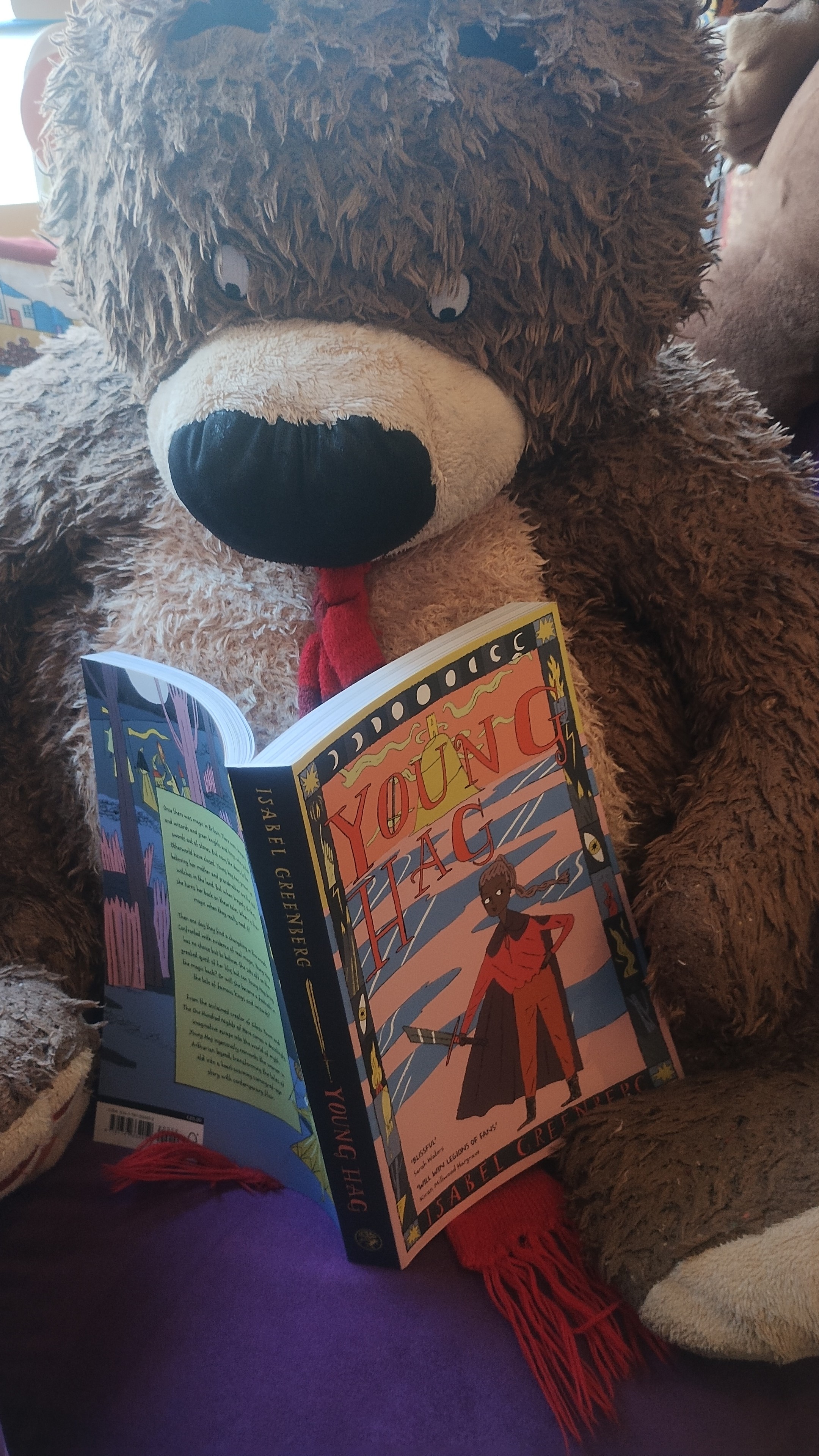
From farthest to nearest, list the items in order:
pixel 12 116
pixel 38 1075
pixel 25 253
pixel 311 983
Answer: pixel 12 116, pixel 25 253, pixel 38 1075, pixel 311 983

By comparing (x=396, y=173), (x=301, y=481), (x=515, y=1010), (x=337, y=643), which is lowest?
(x=515, y=1010)

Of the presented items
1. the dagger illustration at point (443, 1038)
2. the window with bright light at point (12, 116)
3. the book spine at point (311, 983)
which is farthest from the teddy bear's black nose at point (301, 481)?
the window with bright light at point (12, 116)

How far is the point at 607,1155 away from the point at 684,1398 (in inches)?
4.4

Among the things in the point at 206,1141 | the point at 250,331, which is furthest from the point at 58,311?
the point at 206,1141

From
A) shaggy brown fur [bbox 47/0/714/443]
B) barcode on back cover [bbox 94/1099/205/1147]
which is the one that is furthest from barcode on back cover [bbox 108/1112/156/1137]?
shaggy brown fur [bbox 47/0/714/443]

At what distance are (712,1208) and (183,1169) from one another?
0.98 ft

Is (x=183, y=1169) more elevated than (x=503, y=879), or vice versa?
(x=503, y=879)

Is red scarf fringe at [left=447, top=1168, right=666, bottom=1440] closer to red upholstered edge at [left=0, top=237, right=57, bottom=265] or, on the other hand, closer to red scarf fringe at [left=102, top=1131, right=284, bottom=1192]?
red scarf fringe at [left=102, top=1131, right=284, bottom=1192]

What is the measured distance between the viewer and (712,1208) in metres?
0.51

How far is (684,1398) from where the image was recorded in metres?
0.47

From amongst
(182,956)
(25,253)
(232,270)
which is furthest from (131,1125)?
(25,253)

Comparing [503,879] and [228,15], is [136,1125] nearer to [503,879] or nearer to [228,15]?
[503,879]

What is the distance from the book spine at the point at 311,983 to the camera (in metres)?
0.43

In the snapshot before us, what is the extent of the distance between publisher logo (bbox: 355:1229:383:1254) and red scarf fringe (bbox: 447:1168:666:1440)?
50mm
